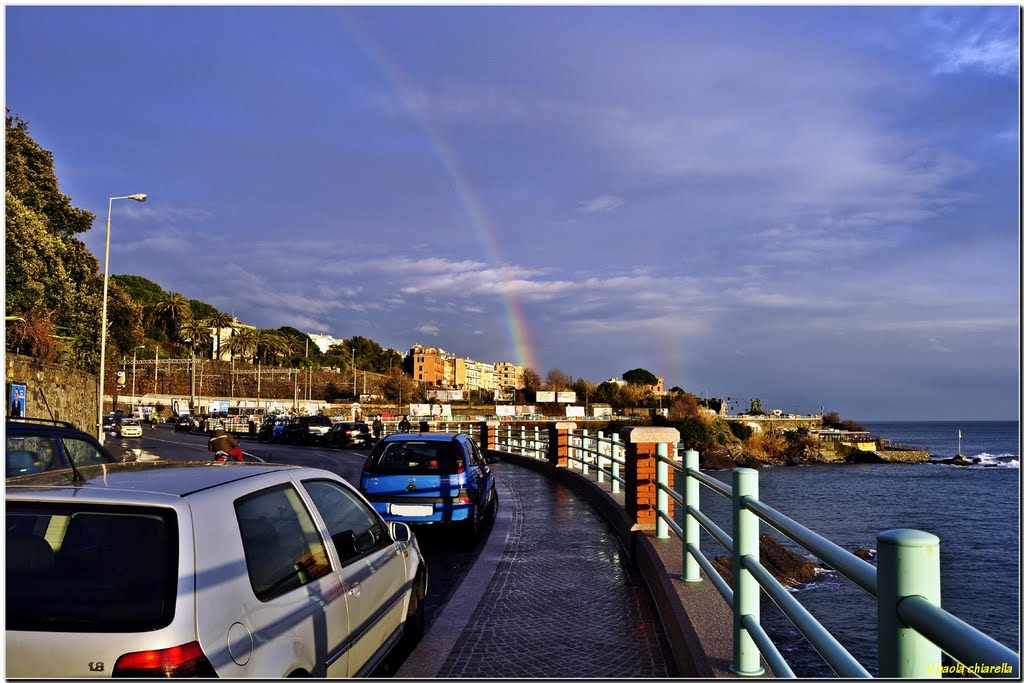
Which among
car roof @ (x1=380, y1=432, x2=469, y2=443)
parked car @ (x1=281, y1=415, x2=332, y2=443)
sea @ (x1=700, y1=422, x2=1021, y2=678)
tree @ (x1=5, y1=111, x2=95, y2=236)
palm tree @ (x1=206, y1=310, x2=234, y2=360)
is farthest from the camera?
palm tree @ (x1=206, y1=310, x2=234, y2=360)

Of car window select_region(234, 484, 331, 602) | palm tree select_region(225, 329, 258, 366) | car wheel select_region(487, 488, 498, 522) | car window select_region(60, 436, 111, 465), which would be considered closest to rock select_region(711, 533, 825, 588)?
car wheel select_region(487, 488, 498, 522)

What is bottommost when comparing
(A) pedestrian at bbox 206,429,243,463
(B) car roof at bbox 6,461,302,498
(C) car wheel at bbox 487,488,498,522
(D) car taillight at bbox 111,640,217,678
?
(C) car wheel at bbox 487,488,498,522

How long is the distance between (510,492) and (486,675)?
12322 millimetres

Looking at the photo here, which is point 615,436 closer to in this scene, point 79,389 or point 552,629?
point 552,629

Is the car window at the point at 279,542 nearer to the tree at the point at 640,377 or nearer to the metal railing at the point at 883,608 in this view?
the metal railing at the point at 883,608

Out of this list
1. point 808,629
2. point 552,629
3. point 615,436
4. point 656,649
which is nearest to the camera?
point 808,629

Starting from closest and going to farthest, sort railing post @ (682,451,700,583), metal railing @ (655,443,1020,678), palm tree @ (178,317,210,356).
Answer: metal railing @ (655,443,1020,678), railing post @ (682,451,700,583), palm tree @ (178,317,210,356)

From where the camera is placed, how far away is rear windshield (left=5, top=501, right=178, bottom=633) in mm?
2992

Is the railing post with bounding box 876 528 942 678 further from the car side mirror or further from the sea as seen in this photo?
the car side mirror

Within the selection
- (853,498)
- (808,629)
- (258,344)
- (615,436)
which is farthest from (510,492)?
(258,344)

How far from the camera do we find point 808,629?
3238 mm

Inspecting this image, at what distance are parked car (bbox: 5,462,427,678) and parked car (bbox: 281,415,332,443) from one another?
4082 centimetres

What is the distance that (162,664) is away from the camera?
2877 millimetres

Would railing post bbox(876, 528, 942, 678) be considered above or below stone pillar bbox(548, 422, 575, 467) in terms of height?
above
